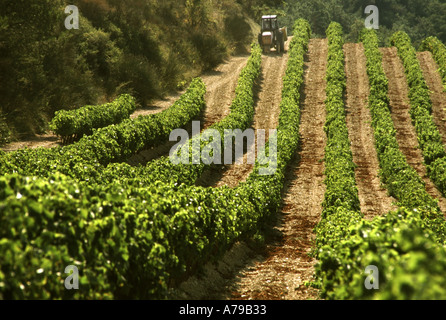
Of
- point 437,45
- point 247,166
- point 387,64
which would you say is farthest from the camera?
point 437,45

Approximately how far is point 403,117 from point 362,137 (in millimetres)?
4706

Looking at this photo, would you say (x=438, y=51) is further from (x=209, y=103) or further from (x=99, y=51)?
(x=99, y=51)

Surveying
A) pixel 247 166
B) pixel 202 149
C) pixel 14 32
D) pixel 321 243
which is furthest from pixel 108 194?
pixel 14 32

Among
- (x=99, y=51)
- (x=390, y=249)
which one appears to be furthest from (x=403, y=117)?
(x=390, y=249)

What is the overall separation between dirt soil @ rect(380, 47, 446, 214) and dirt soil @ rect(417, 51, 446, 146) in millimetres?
1742

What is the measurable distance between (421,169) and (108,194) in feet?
72.1

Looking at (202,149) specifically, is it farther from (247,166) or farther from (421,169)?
(421,169)

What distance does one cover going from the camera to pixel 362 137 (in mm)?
31531

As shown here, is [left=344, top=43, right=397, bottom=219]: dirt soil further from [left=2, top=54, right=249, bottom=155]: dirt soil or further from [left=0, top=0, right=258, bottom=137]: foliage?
[left=0, top=0, right=258, bottom=137]: foliage

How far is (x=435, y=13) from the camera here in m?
104

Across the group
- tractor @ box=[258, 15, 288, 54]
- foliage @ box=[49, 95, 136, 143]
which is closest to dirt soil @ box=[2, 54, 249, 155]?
foliage @ box=[49, 95, 136, 143]

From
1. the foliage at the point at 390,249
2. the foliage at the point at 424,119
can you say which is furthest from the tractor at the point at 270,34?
the foliage at the point at 390,249

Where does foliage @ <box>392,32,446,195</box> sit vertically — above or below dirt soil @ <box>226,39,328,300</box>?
above

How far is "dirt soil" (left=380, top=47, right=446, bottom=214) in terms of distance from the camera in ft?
84.3
